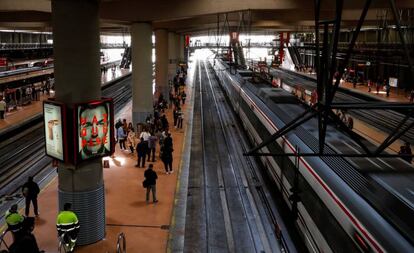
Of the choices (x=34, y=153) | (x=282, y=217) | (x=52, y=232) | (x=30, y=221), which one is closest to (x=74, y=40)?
(x=30, y=221)

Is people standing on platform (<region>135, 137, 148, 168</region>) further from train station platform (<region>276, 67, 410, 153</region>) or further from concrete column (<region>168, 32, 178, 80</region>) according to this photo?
concrete column (<region>168, 32, 178, 80</region>)

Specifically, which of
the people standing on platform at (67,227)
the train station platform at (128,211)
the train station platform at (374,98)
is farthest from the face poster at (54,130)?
the train station platform at (374,98)

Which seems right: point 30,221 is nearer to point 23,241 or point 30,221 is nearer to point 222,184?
point 23,241

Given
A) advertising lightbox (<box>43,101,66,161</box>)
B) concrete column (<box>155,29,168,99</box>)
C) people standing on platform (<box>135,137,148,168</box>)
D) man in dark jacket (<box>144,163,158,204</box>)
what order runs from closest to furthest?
advertising lightbox (<box>43,101,66,161</box>)
man in dark jacket (<box>144,163,158,204</box>)
people standing on platform (<box>135,137,148,168</box>)
concrete column (<box>155,29,168,99</box>)

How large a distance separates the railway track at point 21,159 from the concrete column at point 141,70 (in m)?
5.37

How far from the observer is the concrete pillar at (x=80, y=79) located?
10.7 meters

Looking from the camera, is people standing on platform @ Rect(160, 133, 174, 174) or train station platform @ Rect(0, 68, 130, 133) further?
train station platform @ Rect(0, 68, 130, 133)

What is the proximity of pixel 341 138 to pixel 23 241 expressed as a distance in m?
8.28

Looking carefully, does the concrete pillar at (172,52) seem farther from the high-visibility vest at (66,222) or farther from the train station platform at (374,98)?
the high-visibility vest at (66,222)

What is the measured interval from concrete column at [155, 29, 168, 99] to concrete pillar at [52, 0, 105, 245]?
76.1 feet

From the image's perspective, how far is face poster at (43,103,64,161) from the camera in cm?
1097

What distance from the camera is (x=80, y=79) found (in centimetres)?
1095

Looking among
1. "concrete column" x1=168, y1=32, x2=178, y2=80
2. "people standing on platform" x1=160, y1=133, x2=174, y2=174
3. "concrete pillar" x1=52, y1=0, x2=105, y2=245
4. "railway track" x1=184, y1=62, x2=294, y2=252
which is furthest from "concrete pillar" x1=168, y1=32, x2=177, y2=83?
"concrete pillar" x1=52, y1=0, x2=105, y2=245

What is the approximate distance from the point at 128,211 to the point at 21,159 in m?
9.53
